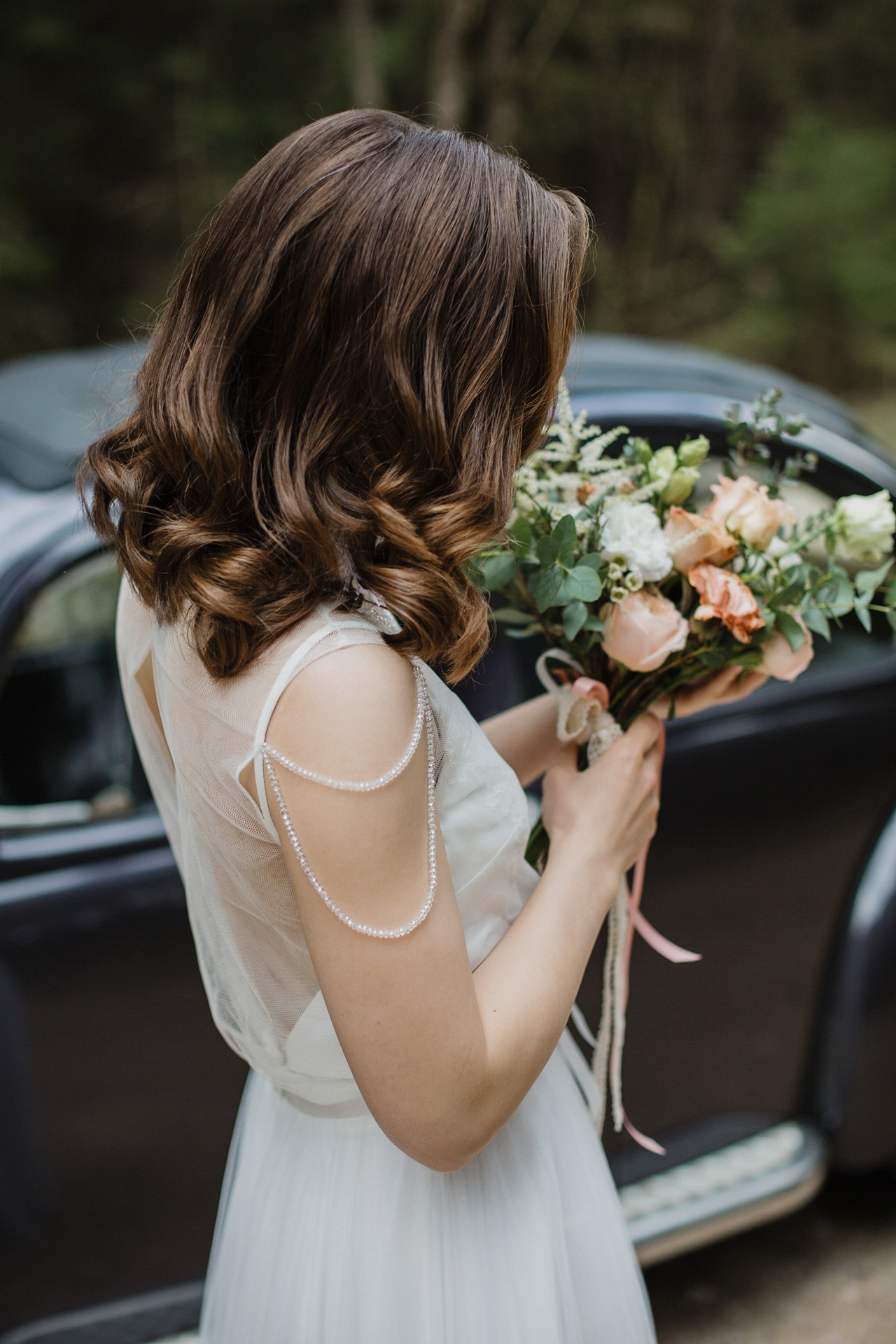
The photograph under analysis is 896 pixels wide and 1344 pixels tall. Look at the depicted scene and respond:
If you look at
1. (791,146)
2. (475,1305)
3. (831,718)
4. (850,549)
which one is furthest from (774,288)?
(475,1305)

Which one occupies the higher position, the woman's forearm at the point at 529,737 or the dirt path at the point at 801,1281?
the woman's forearm at the point at 529,737

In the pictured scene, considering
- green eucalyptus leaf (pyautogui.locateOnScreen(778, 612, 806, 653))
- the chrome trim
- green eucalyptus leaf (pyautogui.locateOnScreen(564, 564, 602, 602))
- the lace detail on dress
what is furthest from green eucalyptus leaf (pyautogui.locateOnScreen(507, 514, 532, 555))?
the chrome trim

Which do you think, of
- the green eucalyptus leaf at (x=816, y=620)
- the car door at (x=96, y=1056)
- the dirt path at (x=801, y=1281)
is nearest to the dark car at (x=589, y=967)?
the car door at (x=96, y=1056)

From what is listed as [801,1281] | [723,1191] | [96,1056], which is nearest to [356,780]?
[96,1056]

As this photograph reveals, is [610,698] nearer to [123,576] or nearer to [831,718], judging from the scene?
[123,576]

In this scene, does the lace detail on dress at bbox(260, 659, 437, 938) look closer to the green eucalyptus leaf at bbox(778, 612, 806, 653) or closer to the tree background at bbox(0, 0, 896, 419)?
the green eucalyptus leaf at bbox(778, 612, 806, 653)

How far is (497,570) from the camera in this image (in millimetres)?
1283

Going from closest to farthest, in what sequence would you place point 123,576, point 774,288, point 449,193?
point 449,193
point 123,576
point 774,288

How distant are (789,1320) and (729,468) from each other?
1.84 m

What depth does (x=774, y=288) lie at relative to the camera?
1054 cm

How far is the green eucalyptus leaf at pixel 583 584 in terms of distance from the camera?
116cm

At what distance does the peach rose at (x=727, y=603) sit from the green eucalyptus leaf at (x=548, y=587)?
163 millimetres

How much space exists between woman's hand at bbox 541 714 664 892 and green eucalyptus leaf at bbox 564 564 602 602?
18 cm

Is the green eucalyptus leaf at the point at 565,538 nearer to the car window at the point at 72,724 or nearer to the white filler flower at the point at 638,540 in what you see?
the white filler flower at the point at 638,540
